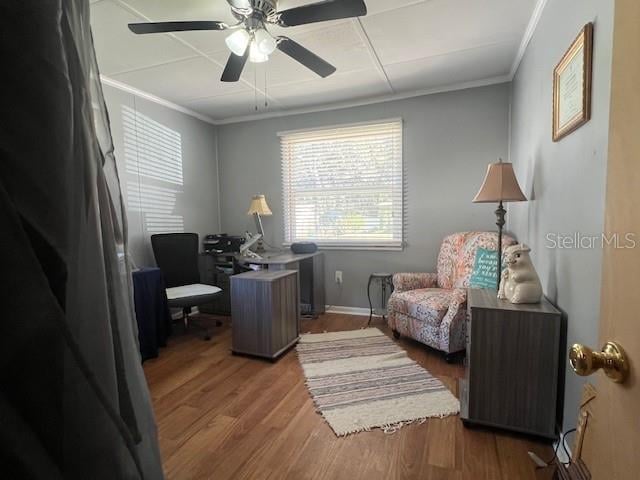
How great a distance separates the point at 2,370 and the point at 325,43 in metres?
2.59

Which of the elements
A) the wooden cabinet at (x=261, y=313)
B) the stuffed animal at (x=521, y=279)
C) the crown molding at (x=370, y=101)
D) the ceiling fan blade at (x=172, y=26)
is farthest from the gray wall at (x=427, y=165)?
the ceiling fan blade at (x=172, y=26)

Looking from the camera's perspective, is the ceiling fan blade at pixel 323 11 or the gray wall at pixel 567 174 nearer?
the gray wall at pixel 567 174

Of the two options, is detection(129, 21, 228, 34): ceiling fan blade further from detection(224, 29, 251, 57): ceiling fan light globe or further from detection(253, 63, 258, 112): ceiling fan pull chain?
detection(253, 63, 258, 112): ceiling fan pull chain

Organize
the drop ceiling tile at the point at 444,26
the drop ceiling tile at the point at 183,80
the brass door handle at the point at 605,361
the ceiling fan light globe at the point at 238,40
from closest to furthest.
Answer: the brass door handle at the point at 605,361 → the ceiling fan light globe at the point at 238,40 → the drop ceiling tile at the point at 444,26 → the drop ceiling tile at the point at 183,80

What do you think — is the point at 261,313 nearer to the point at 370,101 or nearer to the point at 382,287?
the point at 382,287

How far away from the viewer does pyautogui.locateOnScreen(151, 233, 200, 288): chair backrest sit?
3.14 meters

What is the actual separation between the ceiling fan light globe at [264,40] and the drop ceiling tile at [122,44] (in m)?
0.88

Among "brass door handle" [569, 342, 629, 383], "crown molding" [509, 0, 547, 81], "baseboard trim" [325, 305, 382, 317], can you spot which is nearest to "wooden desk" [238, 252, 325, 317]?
"baseboard trim" [325, 305, 382, 317]

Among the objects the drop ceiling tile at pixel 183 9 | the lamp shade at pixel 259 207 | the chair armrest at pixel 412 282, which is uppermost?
the drop ceiling tile at pixel 183 9

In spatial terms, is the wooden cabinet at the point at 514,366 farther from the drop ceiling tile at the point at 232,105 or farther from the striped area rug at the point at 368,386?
the drop ceiling tile at the point at 232,105

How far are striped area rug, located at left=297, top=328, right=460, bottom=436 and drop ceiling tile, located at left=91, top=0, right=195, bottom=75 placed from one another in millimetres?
2546

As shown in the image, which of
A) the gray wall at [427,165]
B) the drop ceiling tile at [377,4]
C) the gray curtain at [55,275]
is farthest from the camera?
the gray wall at [427,165]

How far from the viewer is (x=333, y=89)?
3.22m

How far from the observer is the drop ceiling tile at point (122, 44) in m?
1.98
